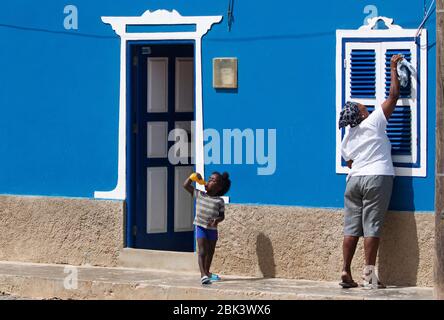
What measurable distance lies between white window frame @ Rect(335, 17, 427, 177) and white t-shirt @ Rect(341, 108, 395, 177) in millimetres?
238

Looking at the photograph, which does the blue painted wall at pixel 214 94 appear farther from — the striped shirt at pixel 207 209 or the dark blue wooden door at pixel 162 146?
the striped shirt at pixel 207 209

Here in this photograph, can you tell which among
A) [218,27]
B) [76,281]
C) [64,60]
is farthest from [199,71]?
[76,281]

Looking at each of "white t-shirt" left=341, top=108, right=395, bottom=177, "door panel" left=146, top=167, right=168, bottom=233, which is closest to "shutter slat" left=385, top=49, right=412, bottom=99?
"white t-shirt" left=341, top=108, right=395, bottom=177

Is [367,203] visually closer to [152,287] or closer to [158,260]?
[152,287]

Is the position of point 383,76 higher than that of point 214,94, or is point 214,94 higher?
point 383,76

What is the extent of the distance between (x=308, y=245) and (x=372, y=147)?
4.02 feet

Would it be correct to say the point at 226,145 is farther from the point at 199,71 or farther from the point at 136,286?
the point at 136,286

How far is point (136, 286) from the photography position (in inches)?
438

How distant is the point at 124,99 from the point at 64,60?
0.82m

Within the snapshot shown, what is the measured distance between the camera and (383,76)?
11.0 m

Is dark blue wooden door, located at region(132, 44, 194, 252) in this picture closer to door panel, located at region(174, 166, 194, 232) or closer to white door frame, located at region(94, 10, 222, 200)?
door panel, located at region(174, 166, 194, 232)

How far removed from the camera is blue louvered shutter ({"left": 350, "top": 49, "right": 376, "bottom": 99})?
11.0m

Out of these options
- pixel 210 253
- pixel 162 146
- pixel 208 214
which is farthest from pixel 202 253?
pixel 162 146

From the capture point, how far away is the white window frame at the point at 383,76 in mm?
10727
